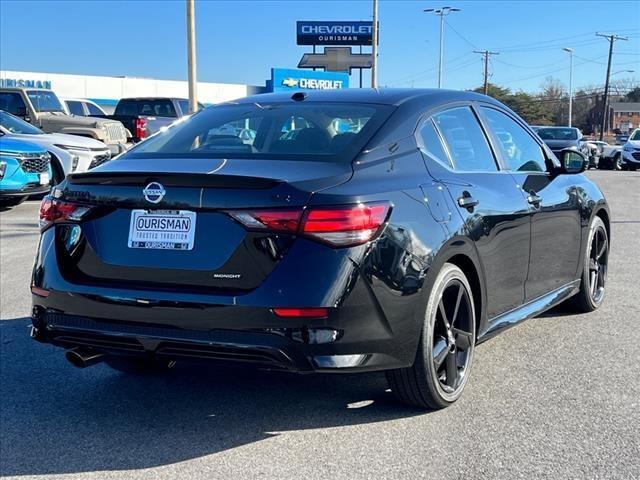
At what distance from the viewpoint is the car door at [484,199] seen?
403cm

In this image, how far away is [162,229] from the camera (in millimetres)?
3367

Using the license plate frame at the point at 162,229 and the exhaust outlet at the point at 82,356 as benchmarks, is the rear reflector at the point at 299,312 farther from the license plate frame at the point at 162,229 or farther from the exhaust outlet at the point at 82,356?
the exhaust outlet at the point at 82,356

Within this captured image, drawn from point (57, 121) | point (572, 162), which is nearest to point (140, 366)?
point (572, 162)

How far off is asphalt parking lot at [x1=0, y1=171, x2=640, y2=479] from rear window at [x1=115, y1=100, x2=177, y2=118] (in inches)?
708

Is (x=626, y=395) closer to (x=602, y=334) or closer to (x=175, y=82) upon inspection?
(x=602, y=334)

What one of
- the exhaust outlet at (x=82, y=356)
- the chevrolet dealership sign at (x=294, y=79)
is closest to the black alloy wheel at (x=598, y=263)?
the exhaust outlet at (x=82, y=356)

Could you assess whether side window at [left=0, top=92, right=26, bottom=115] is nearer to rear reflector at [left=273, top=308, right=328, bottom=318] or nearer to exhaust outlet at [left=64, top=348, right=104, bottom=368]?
exhaust outlet at [left=64, top=348, right=104, bottom=368]

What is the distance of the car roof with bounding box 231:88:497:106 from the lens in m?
4.28

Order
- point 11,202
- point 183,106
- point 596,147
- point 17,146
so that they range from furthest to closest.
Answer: point 596,147 → point 183,106 → point 11,202 → point 17,146

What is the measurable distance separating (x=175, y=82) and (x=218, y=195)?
50935mm

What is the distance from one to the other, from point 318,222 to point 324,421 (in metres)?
1.19

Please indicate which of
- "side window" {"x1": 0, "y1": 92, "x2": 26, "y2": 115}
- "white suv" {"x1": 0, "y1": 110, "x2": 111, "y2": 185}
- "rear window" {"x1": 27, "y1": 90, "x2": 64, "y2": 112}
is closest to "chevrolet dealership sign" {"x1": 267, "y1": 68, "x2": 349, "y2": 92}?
"rear window" {"x1": 27, "y1": 90, "x2": 64, "y2": 112}

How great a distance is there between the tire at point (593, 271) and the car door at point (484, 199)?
4.34 feet

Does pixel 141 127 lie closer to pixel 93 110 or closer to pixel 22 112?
pixel 22 112
